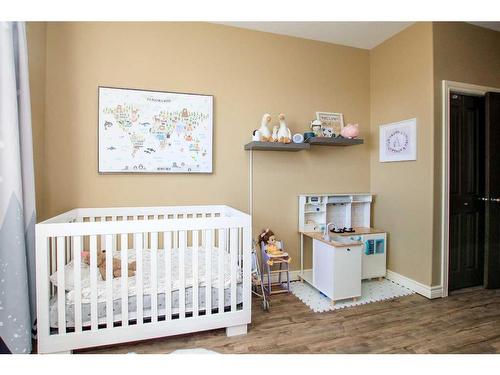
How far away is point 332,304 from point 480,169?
1.91 meters

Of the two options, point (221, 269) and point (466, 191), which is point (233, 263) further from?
point (466, 191)

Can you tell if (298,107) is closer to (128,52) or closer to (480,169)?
(128,52)

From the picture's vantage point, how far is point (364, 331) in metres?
1.73

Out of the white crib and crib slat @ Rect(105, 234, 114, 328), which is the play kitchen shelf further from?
→ crib slat @ Rect(105, 234, 114, 328)

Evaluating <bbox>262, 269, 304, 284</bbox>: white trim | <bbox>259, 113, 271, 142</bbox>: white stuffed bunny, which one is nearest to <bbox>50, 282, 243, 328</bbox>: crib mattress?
<bbox>262, 269, 304, 284</bbox>: white trim

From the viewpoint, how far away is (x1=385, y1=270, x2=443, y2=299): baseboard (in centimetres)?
223

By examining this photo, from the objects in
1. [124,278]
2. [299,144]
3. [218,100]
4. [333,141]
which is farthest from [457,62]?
[124,278]

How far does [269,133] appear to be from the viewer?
238 centimetres

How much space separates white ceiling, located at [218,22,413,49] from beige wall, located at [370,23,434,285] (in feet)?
0.42

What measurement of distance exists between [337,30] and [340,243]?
200cm

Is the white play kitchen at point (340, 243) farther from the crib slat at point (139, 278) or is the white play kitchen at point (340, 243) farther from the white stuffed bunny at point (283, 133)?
the crib slat at point (139, 278)

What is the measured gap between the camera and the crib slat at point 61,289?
138cm
